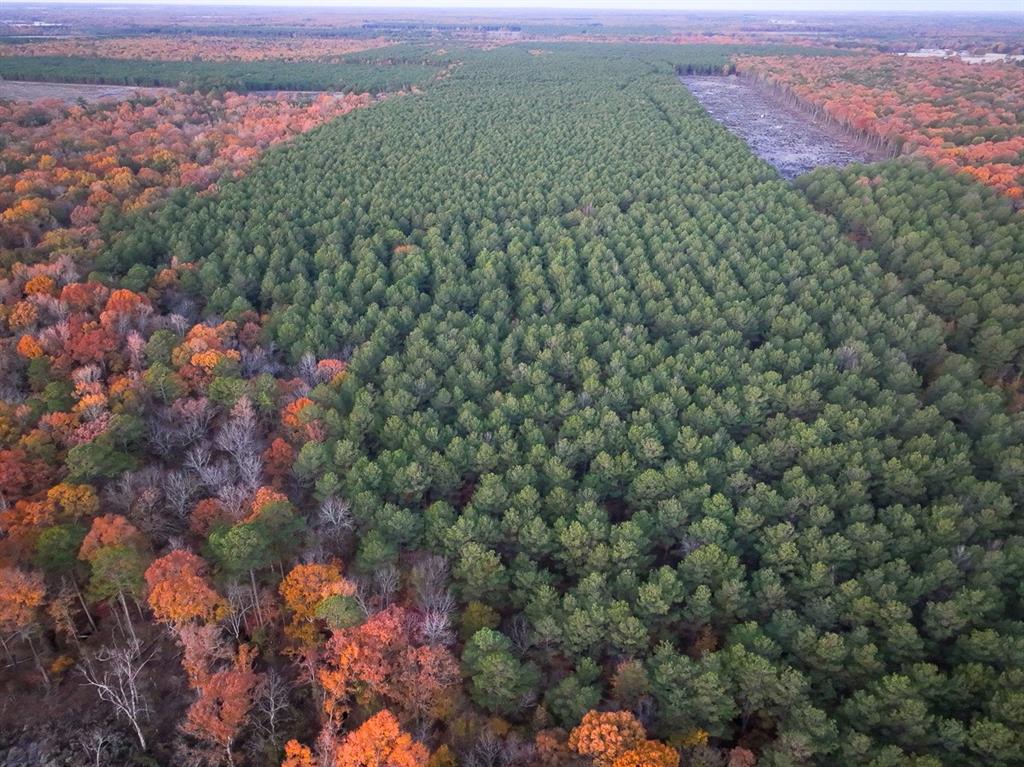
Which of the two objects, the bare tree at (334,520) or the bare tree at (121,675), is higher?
the bare tree at (334,520)

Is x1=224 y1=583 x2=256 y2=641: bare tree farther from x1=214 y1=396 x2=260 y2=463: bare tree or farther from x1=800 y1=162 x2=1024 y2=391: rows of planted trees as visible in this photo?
x1=800 y1=162 x2=1024 y2=391: rows of planted trees

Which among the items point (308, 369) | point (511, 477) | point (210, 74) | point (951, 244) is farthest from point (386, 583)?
point (210, 74)

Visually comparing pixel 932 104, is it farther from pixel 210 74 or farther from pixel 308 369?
pixel 210 74

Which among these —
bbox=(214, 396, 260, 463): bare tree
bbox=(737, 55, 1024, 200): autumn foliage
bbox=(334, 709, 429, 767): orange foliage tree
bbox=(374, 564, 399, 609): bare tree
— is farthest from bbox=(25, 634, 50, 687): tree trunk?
bbox=(737, 55, 1024, 200): autumn foliage

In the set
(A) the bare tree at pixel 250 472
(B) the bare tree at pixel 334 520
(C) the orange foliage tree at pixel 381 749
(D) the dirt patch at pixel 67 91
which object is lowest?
(C) the orange foliage tree at pixel 381 749

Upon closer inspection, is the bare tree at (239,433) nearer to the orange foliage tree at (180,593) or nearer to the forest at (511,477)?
the forest at (511,477)

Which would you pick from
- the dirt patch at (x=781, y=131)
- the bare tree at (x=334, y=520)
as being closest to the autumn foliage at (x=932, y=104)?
the dirt patch at (x=781, y=131)

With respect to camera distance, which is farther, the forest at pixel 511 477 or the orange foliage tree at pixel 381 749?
the forest at pixel 511 477

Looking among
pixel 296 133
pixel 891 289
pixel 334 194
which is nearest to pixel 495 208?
pixel 334 194

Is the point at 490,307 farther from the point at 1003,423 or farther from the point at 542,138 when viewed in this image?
the point at 542,138
